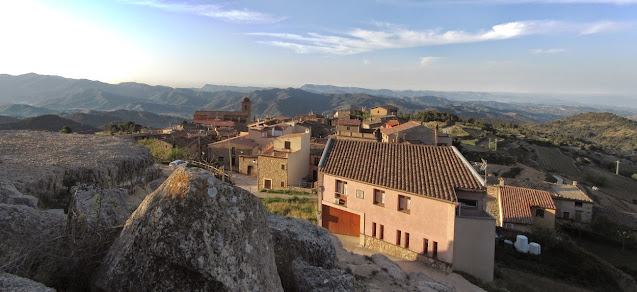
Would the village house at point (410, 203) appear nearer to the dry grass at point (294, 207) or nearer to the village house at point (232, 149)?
the dry grass at point (294, 207)

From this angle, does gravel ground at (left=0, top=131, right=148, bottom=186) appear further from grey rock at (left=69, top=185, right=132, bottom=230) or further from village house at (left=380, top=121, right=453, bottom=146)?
village house at (left=380, top=121, right=453, bottom=146)

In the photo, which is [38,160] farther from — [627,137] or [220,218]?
[627,137]

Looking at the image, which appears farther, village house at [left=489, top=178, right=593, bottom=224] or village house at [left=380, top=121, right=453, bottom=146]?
village house at [left=380, top=121, right=453, bottom=146]

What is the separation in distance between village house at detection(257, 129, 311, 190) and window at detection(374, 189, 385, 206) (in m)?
13.3

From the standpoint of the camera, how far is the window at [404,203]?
17505 mm

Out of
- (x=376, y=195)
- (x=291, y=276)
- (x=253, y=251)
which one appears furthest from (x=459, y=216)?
(x=253, y=251)

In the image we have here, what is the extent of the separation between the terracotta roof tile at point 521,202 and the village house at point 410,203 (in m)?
15.5

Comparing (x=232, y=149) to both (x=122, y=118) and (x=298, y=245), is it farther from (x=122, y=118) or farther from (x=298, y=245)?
(x=122, y=118)

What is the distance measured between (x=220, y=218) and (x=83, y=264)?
2.08m

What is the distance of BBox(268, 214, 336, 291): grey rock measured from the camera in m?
6.27

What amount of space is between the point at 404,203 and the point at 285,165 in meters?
15.2

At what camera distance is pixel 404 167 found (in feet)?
63.3

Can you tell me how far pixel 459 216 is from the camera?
53.8 feet

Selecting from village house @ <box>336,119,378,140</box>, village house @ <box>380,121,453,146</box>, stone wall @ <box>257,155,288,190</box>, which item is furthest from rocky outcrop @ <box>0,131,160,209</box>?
village house @ <box>336,119,378,140</box>
